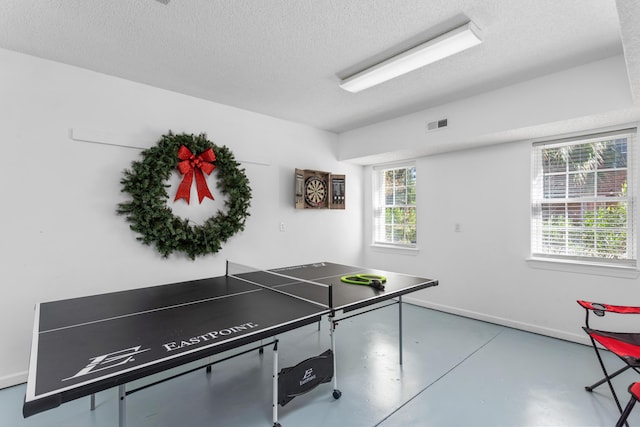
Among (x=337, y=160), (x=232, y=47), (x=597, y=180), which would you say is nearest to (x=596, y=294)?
(x=597, y=180)

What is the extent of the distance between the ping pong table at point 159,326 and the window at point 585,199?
184cm

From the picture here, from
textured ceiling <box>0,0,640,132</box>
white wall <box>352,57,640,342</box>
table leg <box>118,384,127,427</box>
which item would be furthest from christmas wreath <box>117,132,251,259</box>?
white wall <box>352,57,640,342</box>

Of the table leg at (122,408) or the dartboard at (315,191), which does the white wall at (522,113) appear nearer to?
the dartboard at (315,191)

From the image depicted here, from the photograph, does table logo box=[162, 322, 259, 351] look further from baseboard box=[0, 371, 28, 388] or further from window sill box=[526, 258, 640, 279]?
window sill box=[526, 258, 640, 279]

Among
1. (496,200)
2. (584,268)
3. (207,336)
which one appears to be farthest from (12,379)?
(584,268)

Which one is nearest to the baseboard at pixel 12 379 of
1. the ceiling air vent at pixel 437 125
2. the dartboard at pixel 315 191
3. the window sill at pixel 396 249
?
the dartboard at pixel 315 191

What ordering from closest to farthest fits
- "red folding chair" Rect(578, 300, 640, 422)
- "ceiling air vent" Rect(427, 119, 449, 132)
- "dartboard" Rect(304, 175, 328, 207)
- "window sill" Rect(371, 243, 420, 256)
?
"red folding chair" Rect(578, 300, 640, 422), "ceiling air vent" Rect(427, 119, 449, 132), "dartboard" Rect(304, 175, 328, 207), "window sill" Rect(371, 243, 420, 256)

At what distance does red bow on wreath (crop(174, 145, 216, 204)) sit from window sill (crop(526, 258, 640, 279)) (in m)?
3.69

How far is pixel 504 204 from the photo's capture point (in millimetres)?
3730

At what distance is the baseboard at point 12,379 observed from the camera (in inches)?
97.2

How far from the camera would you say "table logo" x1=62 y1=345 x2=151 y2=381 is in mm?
1212

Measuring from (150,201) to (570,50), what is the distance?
383cm

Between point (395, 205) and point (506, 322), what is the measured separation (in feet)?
7.12

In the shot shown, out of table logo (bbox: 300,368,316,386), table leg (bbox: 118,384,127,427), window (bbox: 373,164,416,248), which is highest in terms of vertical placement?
window (bbox: 373,164,416,248)
